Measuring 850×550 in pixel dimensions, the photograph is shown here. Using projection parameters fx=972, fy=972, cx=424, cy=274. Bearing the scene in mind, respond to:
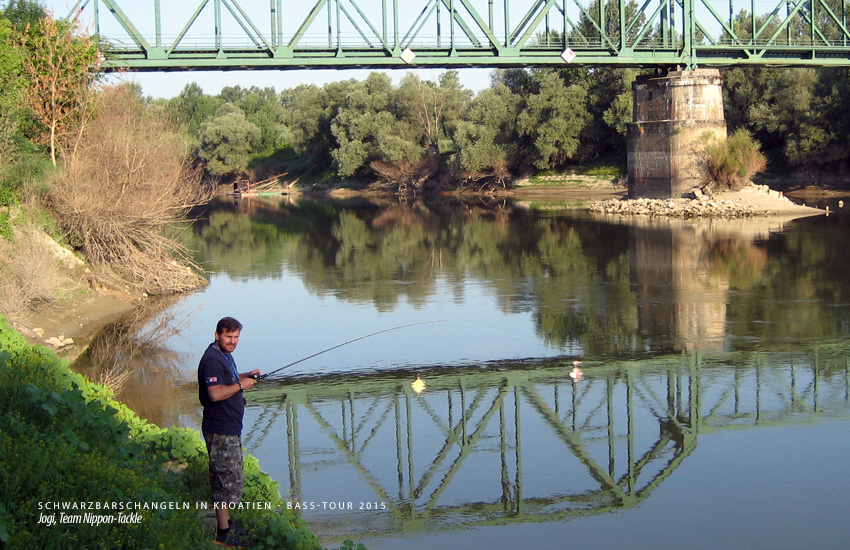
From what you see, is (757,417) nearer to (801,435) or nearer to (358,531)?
(801,435)

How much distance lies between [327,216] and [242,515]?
43.8 meters

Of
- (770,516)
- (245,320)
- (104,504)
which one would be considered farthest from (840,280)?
(104,504)

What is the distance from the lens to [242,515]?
747cm

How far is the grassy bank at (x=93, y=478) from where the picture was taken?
5914 millimetres

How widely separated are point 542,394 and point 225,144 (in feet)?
253

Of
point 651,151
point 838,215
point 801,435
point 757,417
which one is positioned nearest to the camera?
point 801,435

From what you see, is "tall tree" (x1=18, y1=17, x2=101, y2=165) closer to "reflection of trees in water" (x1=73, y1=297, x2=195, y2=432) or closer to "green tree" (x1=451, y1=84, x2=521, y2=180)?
"reflection of trees in water" (x1=73, y1=297, x2=195, y2=432)

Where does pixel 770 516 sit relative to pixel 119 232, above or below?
below

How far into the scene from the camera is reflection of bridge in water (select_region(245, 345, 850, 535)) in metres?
9.29

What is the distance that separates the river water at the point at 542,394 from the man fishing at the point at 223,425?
56.0 inches

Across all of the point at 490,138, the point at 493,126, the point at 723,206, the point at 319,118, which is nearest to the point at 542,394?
the point at 723,206

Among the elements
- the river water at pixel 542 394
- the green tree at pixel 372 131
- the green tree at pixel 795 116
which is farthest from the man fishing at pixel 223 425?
the green tree at pixel 372 131

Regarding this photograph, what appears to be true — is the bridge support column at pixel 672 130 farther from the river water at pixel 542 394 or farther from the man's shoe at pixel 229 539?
the man's shoe at pixel 229 539

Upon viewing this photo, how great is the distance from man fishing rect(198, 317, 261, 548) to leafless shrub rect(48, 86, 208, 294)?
15421mm
